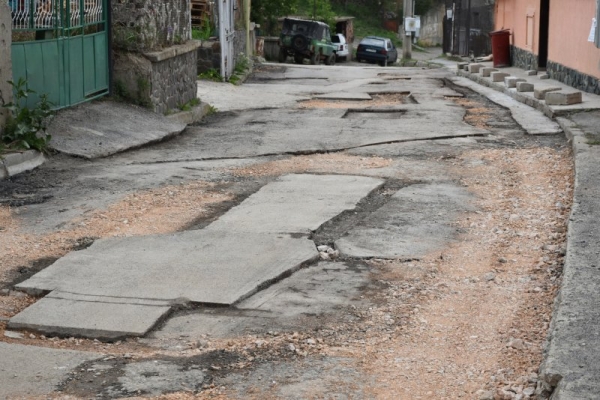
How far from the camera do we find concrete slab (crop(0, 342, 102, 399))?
4000mm

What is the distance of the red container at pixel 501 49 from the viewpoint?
85.6 ft

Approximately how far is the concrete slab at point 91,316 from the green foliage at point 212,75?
16257 mm

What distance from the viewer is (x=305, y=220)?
6.87 m

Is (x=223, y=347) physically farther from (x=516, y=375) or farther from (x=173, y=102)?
(x=173, y=102)

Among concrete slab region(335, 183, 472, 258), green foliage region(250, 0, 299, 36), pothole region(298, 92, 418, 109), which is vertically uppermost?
green foliage region(250, 0, 299, 36)

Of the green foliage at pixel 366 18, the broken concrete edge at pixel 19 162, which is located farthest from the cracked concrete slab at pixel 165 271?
the green foliage at pixel 366 18

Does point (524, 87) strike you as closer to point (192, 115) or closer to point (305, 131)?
point (305, 131)

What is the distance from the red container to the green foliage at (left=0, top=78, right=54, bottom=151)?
725 inches

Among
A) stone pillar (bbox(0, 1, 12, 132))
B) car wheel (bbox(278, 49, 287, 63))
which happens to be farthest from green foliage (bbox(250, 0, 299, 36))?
stone pillar (bbox(0, 1, 12, 132))

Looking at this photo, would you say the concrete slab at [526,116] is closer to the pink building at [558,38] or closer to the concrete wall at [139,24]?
the pink building at [558,38]

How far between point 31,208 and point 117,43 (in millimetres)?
5389

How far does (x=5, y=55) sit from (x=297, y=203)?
3572 millimetres

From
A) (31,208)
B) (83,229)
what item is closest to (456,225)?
(83,229)

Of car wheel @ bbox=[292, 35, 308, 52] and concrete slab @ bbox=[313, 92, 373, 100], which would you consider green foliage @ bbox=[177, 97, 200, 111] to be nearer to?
concrete slab @ bbox=[313, 92, 373, 100]
